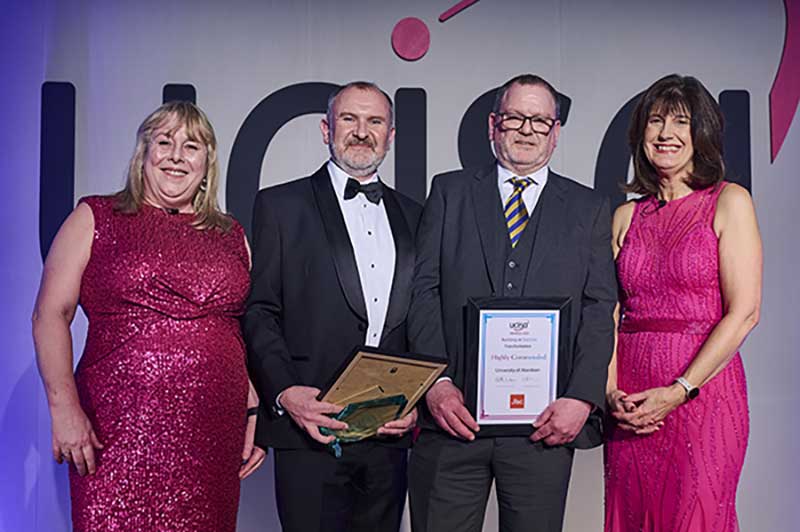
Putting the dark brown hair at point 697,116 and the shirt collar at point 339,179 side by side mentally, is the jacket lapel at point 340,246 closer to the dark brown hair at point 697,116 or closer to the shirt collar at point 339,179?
the shirt collar at point 339,179

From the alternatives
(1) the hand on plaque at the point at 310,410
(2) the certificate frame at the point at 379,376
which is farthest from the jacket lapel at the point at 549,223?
(1) the hand on plaque at the point at 310,410

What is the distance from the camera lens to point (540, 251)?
262cm

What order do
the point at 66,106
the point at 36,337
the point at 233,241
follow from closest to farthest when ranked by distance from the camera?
the point at 36,337
the point at 233,241
the point at 66,106

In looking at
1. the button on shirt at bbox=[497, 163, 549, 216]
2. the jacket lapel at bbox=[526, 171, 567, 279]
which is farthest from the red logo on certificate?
the button on shirt at bbox=[497, 163, 549, 216]

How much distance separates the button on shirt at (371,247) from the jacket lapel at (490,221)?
33 cm

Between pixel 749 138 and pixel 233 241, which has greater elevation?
pixel 749 138

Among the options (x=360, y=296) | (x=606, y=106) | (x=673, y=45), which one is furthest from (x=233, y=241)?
(x=673, y=45)

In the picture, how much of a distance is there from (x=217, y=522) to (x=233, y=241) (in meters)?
0.87

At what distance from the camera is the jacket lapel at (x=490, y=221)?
262 centimetres

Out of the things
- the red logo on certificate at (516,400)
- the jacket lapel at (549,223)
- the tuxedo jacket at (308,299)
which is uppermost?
the jacket lapel at (549,223)

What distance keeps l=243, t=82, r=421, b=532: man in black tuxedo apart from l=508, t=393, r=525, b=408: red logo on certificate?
1.08ft

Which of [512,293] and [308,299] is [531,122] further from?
[308,299]

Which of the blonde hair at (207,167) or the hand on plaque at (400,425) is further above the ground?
the blonde hair at (207,167)

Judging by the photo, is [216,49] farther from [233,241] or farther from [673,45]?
[673,45]
